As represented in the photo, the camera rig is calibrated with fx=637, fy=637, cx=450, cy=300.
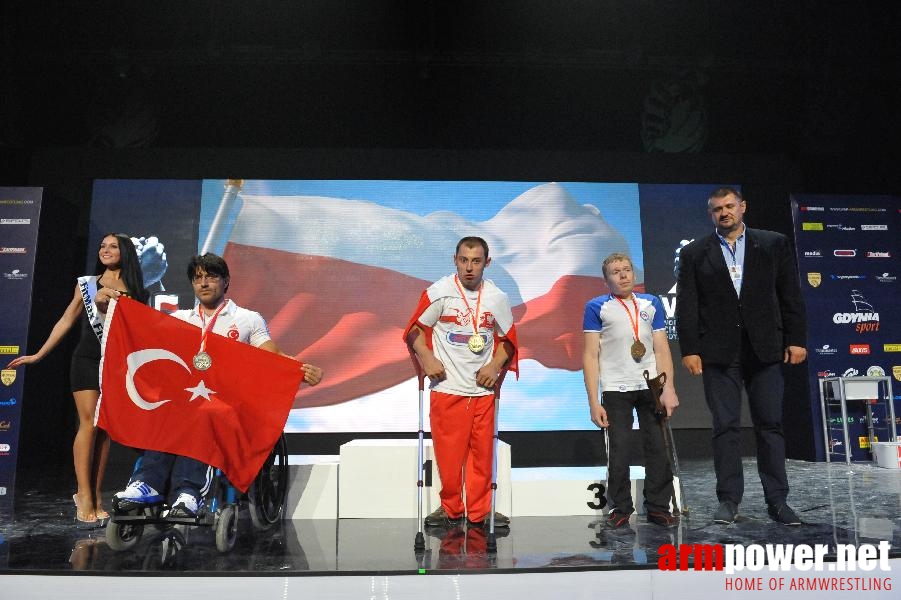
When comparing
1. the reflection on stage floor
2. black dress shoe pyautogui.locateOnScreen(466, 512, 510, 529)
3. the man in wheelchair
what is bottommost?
the reflection on stage floor

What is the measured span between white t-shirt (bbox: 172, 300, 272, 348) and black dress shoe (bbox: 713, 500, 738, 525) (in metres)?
2.14

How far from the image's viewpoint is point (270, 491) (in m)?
2.83

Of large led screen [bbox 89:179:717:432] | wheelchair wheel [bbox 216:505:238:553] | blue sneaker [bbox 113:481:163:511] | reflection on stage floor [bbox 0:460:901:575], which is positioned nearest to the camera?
reflection on stage floor [bbox 0:460:901:575]

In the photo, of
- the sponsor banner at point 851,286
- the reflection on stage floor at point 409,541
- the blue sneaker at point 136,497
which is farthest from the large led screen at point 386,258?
the blue sneaker at point 136,497

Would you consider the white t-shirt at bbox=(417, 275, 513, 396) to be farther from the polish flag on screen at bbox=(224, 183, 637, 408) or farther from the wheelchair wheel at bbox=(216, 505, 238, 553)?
the polish flag on screen at bbox=(224, 183, 637, 408)

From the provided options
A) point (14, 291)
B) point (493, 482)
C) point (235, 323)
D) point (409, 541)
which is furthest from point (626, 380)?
point (14, 291)

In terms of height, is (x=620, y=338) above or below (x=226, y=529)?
above

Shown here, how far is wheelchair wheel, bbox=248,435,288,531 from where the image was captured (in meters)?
2.67

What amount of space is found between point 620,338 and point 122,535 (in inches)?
88.0

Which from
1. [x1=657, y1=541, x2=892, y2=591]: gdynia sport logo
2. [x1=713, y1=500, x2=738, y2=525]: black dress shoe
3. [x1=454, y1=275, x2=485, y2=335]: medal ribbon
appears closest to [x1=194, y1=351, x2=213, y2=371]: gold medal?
[x1=454, y1=275, x2=485, y2=335]: medal ribbon

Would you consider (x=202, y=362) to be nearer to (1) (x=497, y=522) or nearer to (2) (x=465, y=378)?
(2) (x=465, y=378)

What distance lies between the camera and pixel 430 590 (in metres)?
1.97

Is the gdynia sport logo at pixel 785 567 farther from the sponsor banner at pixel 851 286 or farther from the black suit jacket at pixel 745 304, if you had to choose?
the sponsor banner at pixel 851 286

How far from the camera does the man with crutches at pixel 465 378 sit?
2879 millimetres
